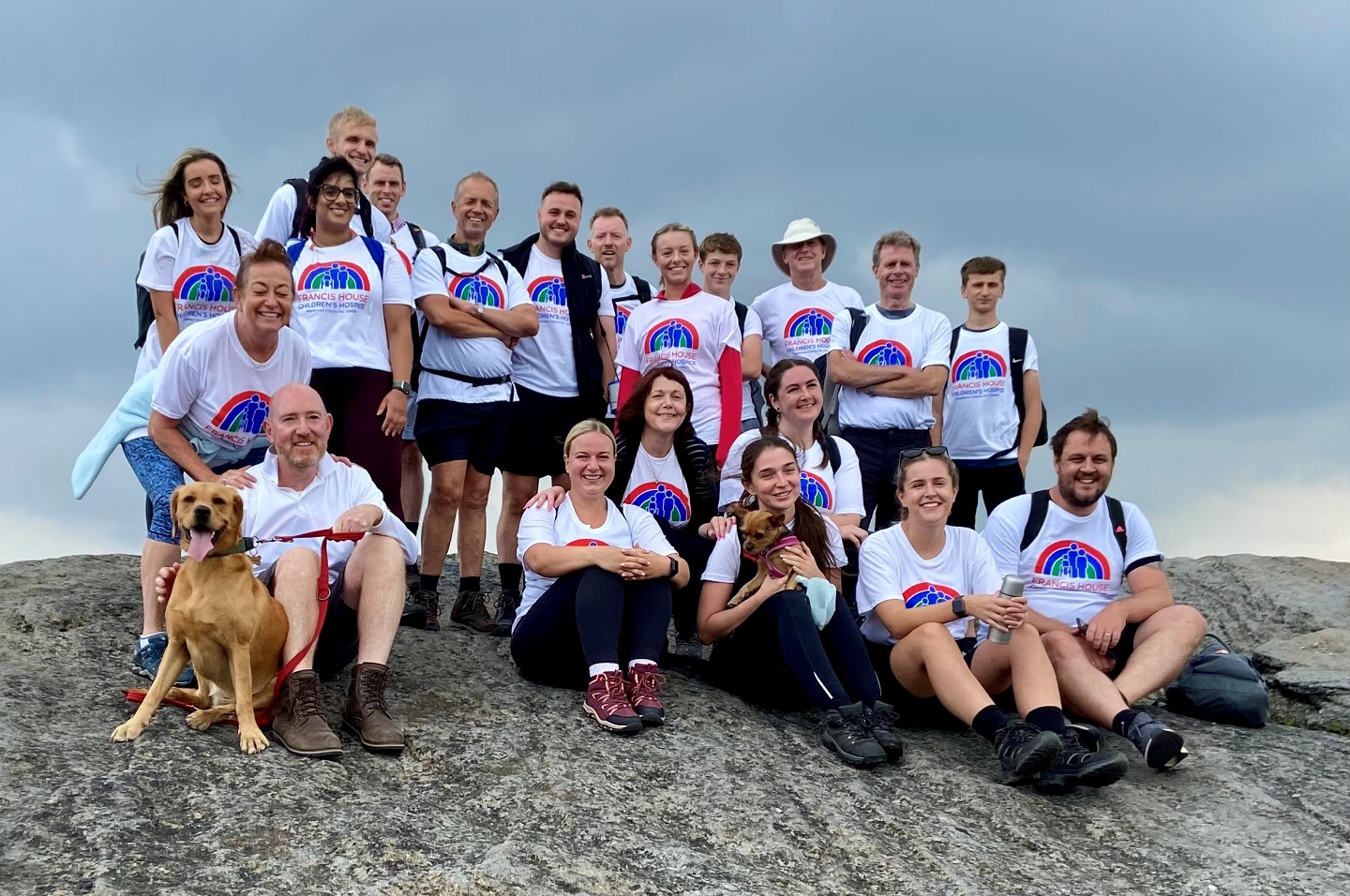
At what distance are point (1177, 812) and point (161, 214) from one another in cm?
711

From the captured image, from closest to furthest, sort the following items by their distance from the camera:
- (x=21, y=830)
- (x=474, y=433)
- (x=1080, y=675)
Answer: (x=21, y=830)
(x=1080, y=675)
(x=474, y=433)

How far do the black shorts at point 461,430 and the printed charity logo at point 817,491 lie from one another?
223 centimetres

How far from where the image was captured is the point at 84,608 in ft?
26.5

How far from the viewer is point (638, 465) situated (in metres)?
7.72

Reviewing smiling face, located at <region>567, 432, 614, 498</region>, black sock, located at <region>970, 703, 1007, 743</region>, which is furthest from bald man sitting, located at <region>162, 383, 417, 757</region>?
black sock, located at <region>970, 703, 1007, 743</region>

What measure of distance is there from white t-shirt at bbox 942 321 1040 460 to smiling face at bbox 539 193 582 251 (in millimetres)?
3129

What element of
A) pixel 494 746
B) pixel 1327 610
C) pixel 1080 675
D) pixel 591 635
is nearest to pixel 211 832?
pixel 494 746

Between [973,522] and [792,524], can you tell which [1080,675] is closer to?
[792,524]

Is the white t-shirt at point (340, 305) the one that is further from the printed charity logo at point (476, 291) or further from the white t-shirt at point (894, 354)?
the white t-shirt at point (894, 354)

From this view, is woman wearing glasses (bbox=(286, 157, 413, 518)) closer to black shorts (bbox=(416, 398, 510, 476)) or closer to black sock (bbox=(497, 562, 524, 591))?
black shorts (bbox=(416, 398, 510, 476))

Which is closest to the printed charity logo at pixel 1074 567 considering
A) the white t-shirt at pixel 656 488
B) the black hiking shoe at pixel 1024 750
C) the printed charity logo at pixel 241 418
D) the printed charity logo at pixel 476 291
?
the black hiking shoe at pixel 1024 750

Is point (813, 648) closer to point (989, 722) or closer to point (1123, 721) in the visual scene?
point (989, 722)

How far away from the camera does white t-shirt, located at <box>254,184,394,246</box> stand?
26.9 feet

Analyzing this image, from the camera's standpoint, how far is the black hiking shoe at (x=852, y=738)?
645 centimetres
